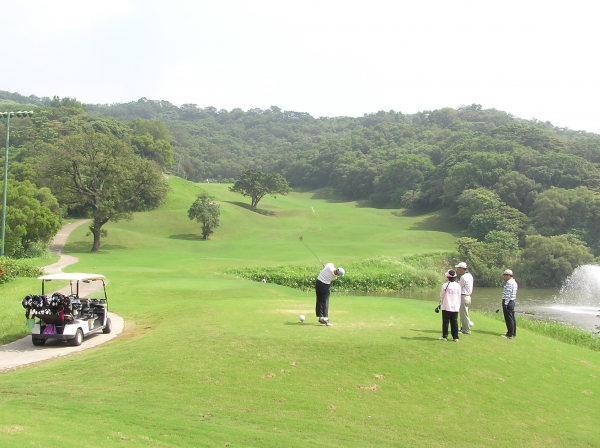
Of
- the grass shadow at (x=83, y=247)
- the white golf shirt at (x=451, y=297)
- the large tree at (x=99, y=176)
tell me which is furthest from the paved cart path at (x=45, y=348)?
the grass shadow at (x=83, y=247)

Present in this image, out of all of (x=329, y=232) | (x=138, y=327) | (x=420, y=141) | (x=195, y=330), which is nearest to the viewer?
(x=195, y=330)

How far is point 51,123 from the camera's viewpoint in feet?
359

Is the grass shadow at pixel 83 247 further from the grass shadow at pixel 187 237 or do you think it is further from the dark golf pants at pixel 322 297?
the dark golf pants at pixel 322 297

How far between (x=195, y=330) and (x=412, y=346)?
21.0ft

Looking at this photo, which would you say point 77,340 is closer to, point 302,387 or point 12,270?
point 302,387

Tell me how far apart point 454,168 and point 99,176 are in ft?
206

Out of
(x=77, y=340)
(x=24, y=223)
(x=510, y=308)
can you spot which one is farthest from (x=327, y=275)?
(x=24, y=223)

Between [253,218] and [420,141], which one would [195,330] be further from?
[420,141]

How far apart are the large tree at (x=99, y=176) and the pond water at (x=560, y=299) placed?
97.8 ft

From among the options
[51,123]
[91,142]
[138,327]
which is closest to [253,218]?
[91,142]

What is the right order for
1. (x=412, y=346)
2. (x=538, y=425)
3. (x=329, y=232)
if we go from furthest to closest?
(x=329, y=232), (x=412, y=346), (x=538, y=425)

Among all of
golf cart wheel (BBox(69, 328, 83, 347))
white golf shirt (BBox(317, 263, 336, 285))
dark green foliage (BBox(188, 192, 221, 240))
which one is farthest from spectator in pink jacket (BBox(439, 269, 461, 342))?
dark green foliage (BBox(188, 192, 221, 240))

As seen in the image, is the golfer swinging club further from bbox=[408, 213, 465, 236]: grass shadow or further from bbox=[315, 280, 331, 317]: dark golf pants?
bbox=[408, 213, 465, 236]: grass shadow

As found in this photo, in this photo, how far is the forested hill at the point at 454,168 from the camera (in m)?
69.6
